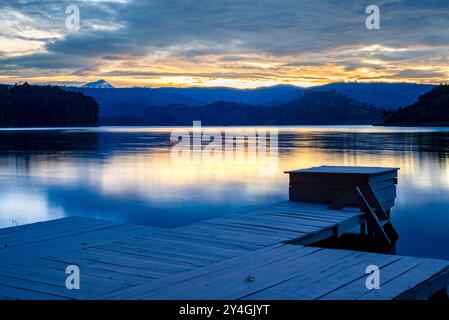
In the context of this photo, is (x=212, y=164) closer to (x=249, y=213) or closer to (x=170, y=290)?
(x=249, y=213)

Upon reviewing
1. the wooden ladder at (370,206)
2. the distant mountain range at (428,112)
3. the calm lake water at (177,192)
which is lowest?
the calm lake water at (177,192)

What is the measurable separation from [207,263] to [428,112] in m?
177

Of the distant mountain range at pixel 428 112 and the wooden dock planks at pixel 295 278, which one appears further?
the distant mountain range at pixel 428 112

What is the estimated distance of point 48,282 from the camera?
6.98 meters

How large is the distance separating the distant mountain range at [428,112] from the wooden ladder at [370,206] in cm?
15806

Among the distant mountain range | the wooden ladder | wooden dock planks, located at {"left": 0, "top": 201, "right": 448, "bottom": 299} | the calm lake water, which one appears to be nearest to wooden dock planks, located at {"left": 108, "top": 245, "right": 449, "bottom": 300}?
wooden dock planks, located at {"left": 0, "top": 201, "right": 448, "bottom": 299}

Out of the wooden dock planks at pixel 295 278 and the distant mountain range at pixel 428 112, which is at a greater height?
the distant mountain range at pixel 428 112

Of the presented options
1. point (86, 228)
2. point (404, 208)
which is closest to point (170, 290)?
point (86, 228)

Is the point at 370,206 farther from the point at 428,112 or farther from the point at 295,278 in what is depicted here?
the point at 428,112

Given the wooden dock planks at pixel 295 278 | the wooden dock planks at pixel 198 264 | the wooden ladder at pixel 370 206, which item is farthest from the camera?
the wooden ladder at pixel 370 206

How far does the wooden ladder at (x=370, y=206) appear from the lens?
13055mm

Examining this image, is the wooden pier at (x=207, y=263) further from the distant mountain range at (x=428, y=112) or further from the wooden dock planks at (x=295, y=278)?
the distant mountain range at (x=428, y=112)

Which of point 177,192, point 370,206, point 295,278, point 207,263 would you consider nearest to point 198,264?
point 207,263

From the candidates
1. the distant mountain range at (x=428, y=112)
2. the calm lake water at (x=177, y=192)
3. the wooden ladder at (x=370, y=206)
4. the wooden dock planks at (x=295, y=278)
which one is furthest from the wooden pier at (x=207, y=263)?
the distant mountain range at (x=428, y=112)
